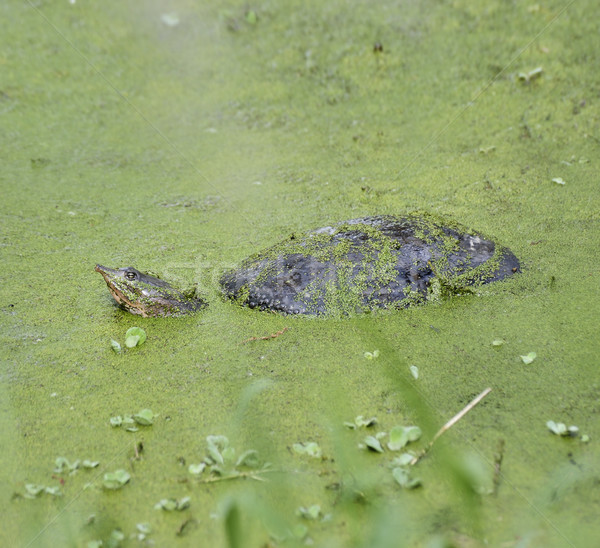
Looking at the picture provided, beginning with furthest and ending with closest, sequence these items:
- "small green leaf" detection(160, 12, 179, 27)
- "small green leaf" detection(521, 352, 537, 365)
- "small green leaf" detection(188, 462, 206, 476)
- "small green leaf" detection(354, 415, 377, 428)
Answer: "small green leaf" detection(160, 12, 179, 27) < "small green leaf" detection(521, 352, 537, 365) < "small green leaf" detection(354, 415, 377, 428) < "small green leaf" detection(188, 462, 206, 476)

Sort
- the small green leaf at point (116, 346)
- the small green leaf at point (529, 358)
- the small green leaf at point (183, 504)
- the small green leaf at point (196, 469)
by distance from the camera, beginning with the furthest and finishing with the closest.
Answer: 1. the small green leaf at point (116, 346)
2. the small green leaf at point (529, 358)
3. the small green leaf at point (196, 469)
4. the small green leaf at point (183, 504)

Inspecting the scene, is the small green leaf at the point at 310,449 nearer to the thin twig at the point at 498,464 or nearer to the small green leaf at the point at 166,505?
the small green leaf at the point at 166,505

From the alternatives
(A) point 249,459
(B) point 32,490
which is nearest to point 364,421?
(A) point 249,459

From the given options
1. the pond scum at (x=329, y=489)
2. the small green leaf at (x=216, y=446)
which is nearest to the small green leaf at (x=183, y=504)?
the pond scum at (x=329, y=489)

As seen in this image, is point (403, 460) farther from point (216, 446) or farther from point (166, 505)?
point (166, 505)

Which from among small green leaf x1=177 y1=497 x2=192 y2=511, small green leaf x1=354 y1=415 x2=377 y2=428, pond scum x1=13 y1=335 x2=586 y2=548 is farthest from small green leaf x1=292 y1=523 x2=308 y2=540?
small green leaf x1=354 y1=415 x2=377 y2=428

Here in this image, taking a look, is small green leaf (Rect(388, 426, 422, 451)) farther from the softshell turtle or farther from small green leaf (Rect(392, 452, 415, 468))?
the softshell turtle
